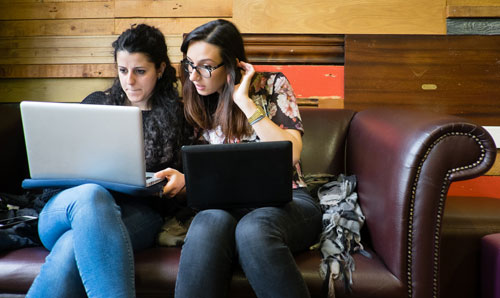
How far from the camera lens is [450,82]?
1913mm

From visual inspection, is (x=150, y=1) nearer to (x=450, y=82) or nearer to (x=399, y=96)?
(x=399, y=96)

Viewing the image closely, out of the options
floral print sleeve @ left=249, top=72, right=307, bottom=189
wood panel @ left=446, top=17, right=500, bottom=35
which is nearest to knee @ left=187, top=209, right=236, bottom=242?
floral print sleeve @ left=249, top=72, right=307, bottom=189

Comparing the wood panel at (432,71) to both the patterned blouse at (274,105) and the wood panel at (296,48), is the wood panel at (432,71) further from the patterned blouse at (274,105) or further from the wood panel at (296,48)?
the patterned blouse at (274,105)

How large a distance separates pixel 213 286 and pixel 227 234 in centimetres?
14

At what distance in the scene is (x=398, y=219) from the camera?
114cm

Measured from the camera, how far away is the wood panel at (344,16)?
1.92m

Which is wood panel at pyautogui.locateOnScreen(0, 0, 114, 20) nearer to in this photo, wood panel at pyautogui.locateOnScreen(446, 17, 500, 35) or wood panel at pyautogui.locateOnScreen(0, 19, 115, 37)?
wood panel at pyautogui.locateOnScreen(0, 19, 115, 37)

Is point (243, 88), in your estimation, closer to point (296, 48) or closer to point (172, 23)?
point (296, 48)

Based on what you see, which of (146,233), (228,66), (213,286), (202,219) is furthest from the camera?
(228,66)

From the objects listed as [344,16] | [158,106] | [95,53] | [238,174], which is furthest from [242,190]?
[95,53]

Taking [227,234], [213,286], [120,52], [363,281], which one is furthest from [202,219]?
[120,52]

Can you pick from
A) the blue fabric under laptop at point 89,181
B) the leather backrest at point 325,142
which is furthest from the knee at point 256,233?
the leather backrest at point 325,142

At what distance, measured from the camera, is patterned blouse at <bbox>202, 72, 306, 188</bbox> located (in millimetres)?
1481

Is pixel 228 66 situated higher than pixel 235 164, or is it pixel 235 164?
pixel 228 66
